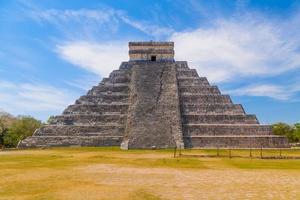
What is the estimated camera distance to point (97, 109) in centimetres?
4059

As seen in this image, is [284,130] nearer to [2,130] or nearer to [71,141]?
[71,141]

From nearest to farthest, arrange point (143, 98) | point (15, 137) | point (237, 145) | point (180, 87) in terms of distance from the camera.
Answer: point (237, 145) → point (143, 98) → point (180, 87) → point (15, 137)

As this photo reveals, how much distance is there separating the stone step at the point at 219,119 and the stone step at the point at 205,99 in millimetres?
2482

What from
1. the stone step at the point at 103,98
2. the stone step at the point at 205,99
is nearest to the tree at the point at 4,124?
the stone step at the point at 103,98

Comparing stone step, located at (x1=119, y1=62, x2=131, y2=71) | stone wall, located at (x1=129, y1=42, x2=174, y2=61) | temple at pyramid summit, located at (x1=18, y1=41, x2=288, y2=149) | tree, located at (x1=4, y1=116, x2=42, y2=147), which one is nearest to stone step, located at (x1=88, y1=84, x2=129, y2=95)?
temple at pyramid summit, located at (x1=18, y1=41, x2=288, y2=149)

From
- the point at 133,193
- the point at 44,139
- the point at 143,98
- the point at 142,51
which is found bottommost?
the point at 133,193

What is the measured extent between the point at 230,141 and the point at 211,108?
5080 mm

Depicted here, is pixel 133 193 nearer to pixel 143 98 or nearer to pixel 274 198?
pixel 274 198

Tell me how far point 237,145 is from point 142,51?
1616 cm

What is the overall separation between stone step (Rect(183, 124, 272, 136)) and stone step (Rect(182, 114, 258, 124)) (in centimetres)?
114

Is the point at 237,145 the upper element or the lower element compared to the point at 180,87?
lower

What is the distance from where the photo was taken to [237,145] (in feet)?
117

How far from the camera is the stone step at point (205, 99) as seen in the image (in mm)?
40812

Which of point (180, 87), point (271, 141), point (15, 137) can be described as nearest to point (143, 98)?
point (180, 87)
